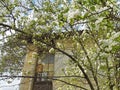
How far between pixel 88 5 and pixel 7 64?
8.28 meters

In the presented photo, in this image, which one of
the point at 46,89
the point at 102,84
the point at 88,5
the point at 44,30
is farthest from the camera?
the point at 46,89

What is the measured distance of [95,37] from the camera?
9078 millimetres

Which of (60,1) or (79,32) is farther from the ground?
(60,1)

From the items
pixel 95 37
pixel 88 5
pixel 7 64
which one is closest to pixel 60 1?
pixel 95 37

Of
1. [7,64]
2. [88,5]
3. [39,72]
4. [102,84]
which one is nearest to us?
[88,5]

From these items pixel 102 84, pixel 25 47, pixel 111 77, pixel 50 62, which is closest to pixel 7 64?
pixel 25 47

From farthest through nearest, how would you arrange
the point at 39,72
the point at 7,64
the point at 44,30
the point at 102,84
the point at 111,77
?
the point at 39,72 → the point at 7,64 → the point at 102,84 → the point at 44,30 → the point at 111,77

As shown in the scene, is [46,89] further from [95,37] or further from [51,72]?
[95,37]

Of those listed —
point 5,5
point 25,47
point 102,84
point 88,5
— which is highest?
point 5,5

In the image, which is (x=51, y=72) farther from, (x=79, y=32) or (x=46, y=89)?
(x=79, y=32)

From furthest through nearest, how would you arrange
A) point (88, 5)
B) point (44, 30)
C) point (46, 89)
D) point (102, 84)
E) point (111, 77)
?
point (46, 89) → point (102, 84) → point (44, 30) → point (111, 77) → point (88, 5)

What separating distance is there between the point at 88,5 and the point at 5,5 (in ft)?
17.6

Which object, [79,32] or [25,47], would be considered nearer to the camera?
[79,32]

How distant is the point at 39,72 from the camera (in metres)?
16.5
